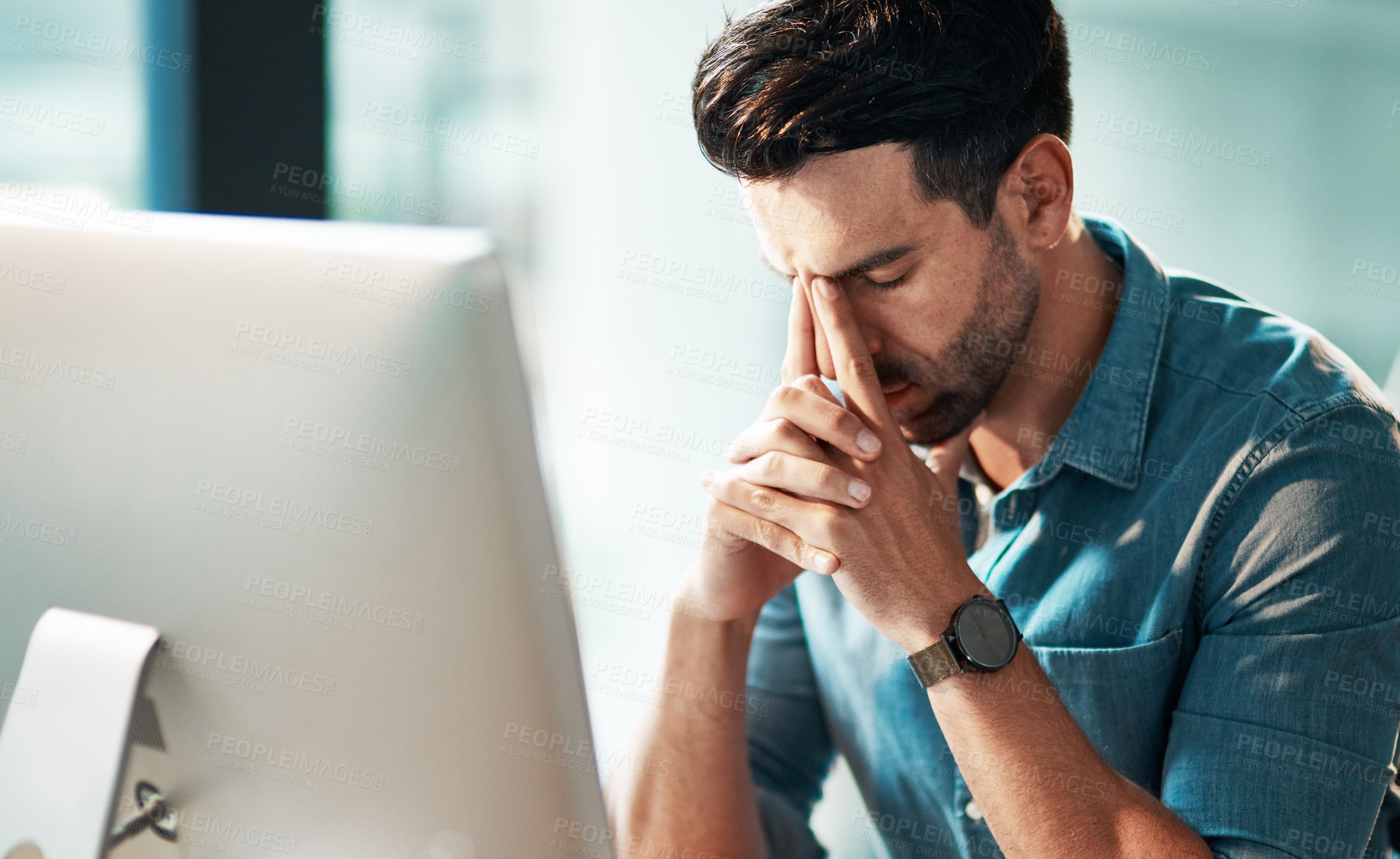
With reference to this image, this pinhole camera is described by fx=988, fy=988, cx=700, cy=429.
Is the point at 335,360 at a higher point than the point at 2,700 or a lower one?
higher

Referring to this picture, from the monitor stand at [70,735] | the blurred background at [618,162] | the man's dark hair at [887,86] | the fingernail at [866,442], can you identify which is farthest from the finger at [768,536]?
the blurred background at [618,162]

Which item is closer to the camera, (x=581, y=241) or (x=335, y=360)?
(x=335, y=360)

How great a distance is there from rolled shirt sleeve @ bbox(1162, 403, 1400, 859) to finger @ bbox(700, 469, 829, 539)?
39 centimetres

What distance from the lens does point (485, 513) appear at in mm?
506

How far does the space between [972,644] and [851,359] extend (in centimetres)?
31

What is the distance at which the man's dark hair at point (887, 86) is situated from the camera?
3.21 feet

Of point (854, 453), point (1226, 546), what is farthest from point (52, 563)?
point (1226, 546)

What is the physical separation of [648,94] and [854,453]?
1.40 m

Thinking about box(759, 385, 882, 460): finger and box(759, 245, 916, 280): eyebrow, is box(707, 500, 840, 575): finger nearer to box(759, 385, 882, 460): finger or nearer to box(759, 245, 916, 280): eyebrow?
box(759, 385, 882, 460): finger

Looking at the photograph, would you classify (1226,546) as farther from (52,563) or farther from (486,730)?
(52,563)

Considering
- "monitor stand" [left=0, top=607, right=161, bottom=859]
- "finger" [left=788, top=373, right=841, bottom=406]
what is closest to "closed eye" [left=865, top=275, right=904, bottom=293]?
"finger" [left=788, top=373, right=841, bottom=406]

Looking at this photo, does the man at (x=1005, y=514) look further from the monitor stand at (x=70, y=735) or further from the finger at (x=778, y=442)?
the monitor stand at (x=70, y=735)

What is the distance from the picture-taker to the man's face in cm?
100

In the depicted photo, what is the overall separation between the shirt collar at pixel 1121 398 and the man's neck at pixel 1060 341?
0.05m
